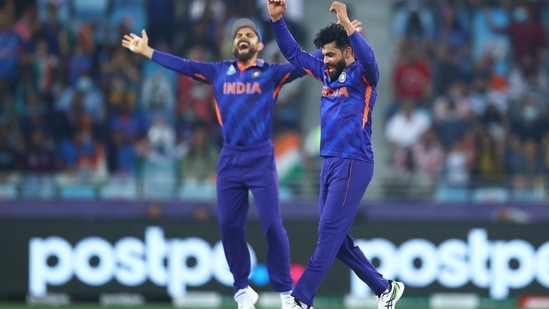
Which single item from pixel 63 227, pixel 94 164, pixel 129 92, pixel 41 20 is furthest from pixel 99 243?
Answer: pixel 41 20

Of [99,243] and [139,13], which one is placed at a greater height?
[139,13]

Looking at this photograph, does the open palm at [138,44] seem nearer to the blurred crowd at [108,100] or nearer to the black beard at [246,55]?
the black beard at [246,55]

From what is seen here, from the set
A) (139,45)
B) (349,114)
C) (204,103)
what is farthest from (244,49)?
(204,103)

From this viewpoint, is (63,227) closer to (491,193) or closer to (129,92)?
(129,92)

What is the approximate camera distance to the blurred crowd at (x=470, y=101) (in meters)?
17.7

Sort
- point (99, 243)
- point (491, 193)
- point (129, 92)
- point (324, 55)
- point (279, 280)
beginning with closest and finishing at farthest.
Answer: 1. point (324, 55)
2. point (279, 280)
3. point (99, 243)
4. point (491, 193)
5. point (129, 92)

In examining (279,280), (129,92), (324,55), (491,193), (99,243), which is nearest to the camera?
(324,55)

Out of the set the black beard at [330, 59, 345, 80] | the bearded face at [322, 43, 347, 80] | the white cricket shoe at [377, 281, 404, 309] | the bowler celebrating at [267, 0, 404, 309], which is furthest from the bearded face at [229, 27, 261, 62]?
the white cricket shoe at [377, 281, 404, 309]

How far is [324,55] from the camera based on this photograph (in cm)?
1077

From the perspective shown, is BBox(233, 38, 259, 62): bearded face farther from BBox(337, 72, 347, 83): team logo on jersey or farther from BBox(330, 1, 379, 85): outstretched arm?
BBox(330, 1, 379, 85): outstretched arm

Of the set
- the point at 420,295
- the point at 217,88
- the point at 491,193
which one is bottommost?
the point at 420,295

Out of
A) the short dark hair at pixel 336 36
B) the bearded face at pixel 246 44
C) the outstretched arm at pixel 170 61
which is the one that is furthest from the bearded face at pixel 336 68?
the outstretched arm at pixel 170 61

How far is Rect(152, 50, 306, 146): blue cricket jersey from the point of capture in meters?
11.9

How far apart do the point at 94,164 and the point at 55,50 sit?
243 cm
